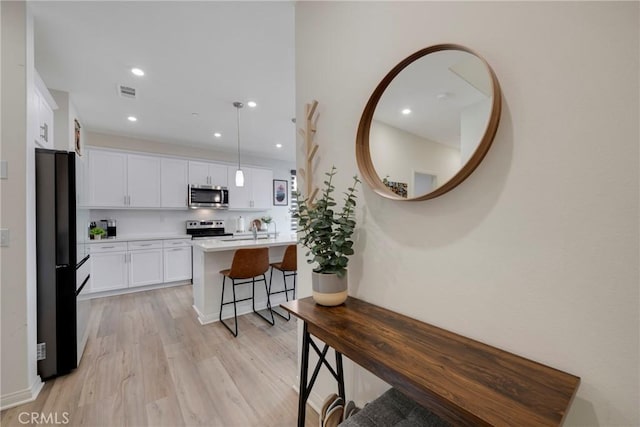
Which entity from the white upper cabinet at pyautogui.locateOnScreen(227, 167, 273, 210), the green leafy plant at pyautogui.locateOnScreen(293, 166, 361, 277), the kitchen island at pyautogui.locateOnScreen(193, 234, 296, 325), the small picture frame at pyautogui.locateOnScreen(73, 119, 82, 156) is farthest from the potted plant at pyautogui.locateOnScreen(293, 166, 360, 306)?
the white upper cabinet at pyautogui.locateOnScreen(227, 167, 273, 210)

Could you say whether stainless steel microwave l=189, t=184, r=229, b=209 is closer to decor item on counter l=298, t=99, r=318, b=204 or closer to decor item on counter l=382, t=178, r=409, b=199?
decor item on counter l=298, t=99, r=318, b=204

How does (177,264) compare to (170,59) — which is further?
(177,264)

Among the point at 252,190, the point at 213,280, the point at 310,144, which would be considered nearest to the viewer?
the point at 310,144

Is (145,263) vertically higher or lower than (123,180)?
lower

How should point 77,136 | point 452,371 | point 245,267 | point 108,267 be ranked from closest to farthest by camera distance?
point 452,371 → point 245,267 → point 77,136 → point 108,267

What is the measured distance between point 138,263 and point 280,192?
3200 millimetres

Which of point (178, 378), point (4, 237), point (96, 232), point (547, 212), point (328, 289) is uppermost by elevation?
point (547, 212)

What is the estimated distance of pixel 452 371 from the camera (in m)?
0.76

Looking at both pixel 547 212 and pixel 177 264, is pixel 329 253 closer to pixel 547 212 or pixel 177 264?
pixel 547 212

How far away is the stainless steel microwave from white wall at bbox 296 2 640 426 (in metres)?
4.55

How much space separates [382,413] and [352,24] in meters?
1.86

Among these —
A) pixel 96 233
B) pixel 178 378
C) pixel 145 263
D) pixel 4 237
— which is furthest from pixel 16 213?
pixel 145 263

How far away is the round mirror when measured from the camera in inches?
36.8

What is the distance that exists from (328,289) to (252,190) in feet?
15.8
